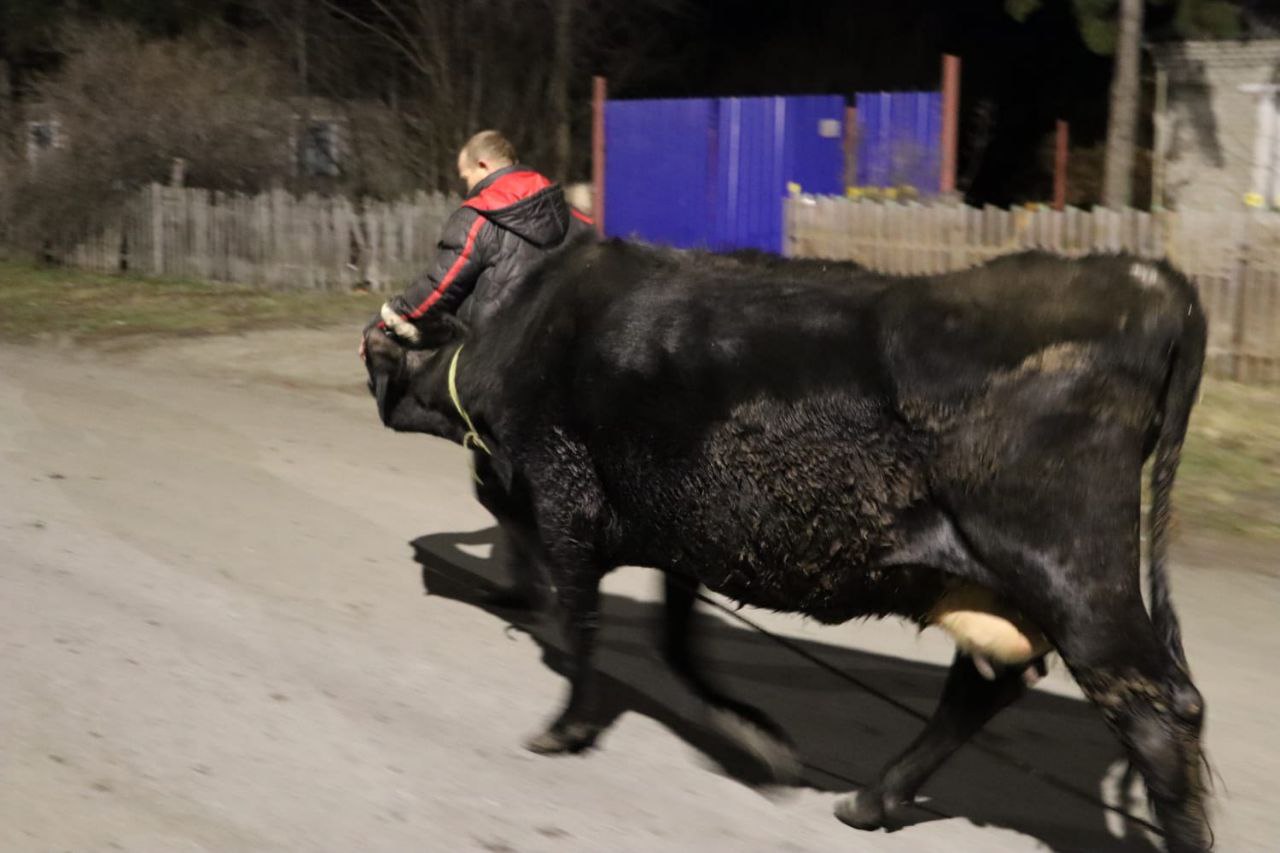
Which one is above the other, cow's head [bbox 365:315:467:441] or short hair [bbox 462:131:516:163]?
short hair [bbox 462:131:516:163]

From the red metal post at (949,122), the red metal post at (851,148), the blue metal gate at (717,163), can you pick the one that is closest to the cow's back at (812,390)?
the red metal post at (949,122)

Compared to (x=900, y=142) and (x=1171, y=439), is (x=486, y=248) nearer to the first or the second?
(x=1171, y=439)

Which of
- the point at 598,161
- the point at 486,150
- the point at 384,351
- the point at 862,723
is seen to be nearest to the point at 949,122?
the point at 598,161

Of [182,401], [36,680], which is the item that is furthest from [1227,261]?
[36,680]

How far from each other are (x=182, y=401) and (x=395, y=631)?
5.91 metres

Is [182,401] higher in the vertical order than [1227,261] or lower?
lower

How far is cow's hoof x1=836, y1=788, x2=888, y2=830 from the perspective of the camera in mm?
4898

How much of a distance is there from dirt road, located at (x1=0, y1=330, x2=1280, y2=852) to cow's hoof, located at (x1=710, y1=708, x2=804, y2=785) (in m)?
0.08

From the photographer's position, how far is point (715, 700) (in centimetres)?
554

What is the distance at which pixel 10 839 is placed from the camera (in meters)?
4.51

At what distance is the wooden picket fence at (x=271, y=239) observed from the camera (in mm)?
20406

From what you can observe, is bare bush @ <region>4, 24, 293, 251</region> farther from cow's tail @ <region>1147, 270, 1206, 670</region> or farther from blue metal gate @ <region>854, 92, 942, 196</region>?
cow's tail @ <region>1147, 270, 1206, 670</region>

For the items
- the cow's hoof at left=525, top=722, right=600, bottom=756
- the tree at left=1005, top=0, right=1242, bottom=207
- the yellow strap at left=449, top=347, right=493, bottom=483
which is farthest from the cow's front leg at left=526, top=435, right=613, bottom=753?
the tree at left=1005, top=0, right=1242, bottom=207

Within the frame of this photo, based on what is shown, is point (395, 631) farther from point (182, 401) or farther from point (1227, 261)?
point (1227, 261)
